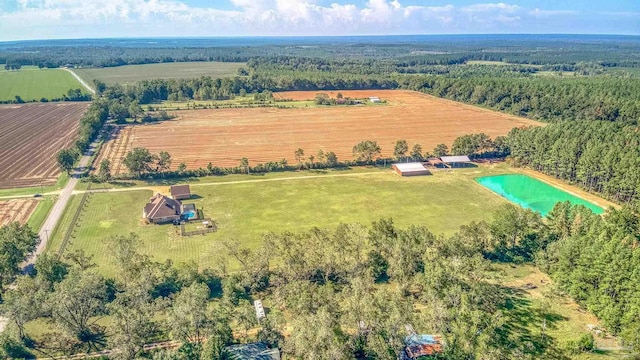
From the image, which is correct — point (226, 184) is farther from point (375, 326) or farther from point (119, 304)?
point (375, 326)

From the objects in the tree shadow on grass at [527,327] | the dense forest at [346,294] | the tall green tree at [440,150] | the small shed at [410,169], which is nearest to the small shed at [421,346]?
the dense forest at [346,294]

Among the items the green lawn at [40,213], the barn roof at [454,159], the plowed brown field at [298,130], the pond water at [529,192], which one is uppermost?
the plowed brown field at [298,130]

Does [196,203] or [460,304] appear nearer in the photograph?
[460,304]

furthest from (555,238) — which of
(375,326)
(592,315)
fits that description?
(375,326)

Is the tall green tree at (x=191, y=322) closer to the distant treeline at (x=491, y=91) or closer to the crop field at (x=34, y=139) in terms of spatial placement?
the crop field at (x=34, y=139)

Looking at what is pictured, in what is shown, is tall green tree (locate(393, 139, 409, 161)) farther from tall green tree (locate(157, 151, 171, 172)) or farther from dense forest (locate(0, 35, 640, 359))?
tall green tree (locate(157, 151, 171, 172))
